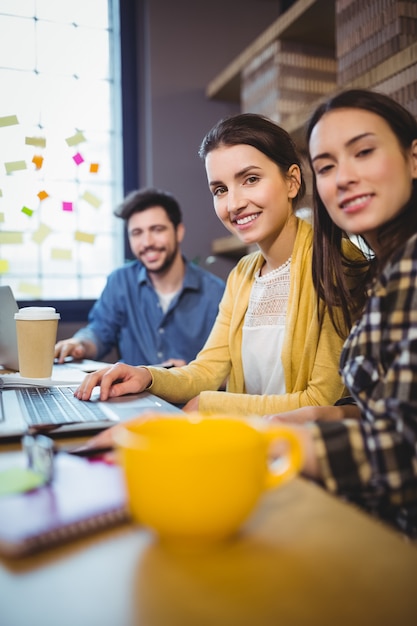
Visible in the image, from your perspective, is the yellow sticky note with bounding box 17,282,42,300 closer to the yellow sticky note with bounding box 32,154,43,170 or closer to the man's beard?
the yellow sticky note with bounding box 32,154,43,170

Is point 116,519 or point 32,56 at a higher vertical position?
point 32,56

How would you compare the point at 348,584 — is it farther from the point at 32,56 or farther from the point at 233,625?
the point at 32,56

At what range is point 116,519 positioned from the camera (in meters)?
0.49

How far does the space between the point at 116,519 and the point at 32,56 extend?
3.05 metres

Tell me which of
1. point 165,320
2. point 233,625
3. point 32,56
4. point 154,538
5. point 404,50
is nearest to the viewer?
point 233,625

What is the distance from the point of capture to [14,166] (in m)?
2.86

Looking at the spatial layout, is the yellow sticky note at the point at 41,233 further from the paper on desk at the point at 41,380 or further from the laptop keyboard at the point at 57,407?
the laptop keyboard at the point at 57,407

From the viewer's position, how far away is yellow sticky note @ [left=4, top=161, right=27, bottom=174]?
2.85 metres

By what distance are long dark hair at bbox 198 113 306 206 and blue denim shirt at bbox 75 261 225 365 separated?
3.49 ft

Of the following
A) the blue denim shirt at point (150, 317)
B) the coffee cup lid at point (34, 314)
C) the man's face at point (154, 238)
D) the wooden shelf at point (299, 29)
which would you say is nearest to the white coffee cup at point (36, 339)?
the coffee cup lid at point (34, 314)

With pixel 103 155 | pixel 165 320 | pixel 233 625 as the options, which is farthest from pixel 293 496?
pixel 103 155

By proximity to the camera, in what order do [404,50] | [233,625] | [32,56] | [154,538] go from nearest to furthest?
[233,625] < [154,538] < [404,50] < [32,56]

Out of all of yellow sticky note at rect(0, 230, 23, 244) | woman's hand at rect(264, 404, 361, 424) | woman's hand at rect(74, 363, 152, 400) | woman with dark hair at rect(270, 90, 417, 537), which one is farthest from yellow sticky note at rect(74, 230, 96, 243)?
woman's hand at rect(264, 404, 361, 424)

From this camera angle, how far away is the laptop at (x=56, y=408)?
32.0 inches
